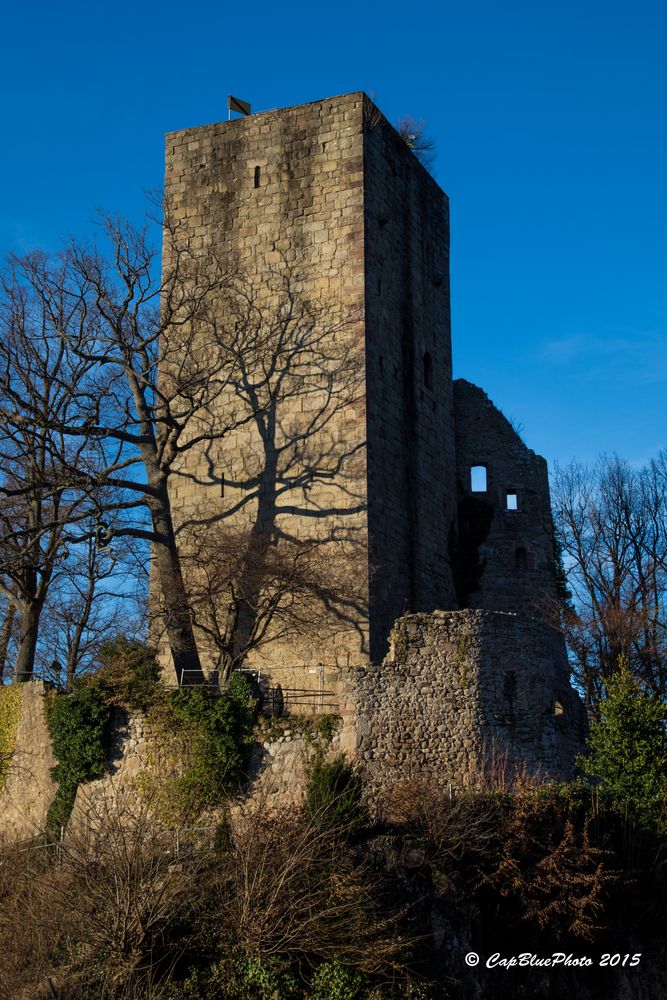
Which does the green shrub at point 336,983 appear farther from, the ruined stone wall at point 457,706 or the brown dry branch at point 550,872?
the ruined stone wall at point 457,706

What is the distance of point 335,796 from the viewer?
18625 mm

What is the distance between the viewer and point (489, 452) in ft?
96.6

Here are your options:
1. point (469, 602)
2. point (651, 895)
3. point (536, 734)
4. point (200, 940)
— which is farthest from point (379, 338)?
point (200, 940)

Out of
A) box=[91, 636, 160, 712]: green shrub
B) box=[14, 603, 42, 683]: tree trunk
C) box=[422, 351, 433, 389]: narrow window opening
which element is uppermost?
box=[422, 351, 433, 389]: narrow window opening

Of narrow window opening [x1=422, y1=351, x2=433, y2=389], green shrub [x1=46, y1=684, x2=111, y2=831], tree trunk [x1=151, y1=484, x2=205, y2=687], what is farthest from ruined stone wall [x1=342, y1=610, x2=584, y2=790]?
narrow window opening [x1=422, y1=351, x2=433, y2=389]

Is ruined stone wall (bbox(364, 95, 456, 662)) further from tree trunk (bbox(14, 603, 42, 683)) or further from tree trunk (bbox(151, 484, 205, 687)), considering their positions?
tree trunk (bbox(14, 603, 42, 683))

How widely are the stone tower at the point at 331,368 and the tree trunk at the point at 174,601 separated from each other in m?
1.30

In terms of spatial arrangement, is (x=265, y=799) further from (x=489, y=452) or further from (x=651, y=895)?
(x=489, y=452)

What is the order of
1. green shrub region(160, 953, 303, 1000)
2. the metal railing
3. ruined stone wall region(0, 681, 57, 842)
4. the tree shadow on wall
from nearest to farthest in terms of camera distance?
green shrub region(160, 953, 303, 1000) → the metal railing → ruined stone wall region(0, 681, 57, 842) → the tree shadow on wall

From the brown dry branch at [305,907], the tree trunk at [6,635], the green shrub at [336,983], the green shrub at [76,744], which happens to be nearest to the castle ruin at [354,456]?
the green shrub at [76,744]

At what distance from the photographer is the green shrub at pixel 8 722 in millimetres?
23984

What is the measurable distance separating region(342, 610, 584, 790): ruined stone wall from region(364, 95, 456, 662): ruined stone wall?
2.96 meters

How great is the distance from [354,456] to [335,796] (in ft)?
26.0

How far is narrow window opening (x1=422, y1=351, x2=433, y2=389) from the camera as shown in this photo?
1102 inches
